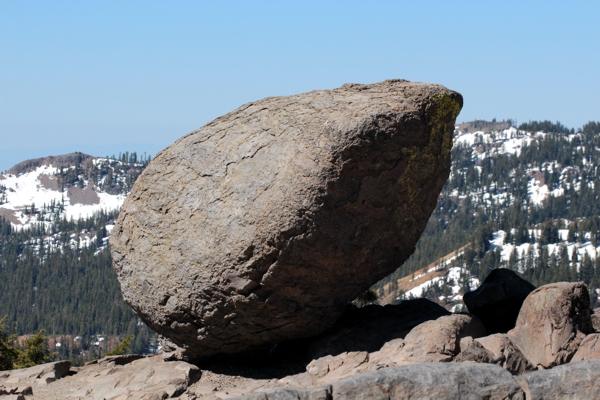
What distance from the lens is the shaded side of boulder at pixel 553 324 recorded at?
15086 mm

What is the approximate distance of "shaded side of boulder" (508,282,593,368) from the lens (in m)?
15.1

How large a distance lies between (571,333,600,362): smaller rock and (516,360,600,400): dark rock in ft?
11.3

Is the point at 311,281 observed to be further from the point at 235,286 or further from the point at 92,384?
the point at 92,384

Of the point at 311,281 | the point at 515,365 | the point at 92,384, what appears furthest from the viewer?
the point at 92,384

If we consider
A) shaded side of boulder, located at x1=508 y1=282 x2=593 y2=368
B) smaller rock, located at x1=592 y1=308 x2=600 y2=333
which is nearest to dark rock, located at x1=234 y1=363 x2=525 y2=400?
shaded side of boulder, located at x1=508 y1=282 x2=593 y2=368

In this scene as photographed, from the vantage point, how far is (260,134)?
16.2m

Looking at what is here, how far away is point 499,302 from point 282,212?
301 inches

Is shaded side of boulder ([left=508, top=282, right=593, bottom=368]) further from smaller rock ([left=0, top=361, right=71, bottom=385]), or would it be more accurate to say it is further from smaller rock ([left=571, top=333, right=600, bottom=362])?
smaller rock ([left=0, top=361, right=71, bottom=385])

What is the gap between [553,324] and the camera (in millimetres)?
15391

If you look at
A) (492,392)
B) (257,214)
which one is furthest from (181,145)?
(492,392)

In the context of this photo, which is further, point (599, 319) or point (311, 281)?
point (599, 319)

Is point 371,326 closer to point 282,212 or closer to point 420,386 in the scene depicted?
point 282,212

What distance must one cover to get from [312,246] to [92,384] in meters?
7.48

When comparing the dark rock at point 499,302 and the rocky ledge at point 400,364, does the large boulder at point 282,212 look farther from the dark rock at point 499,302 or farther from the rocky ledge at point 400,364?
the dark rock at point 499,302
